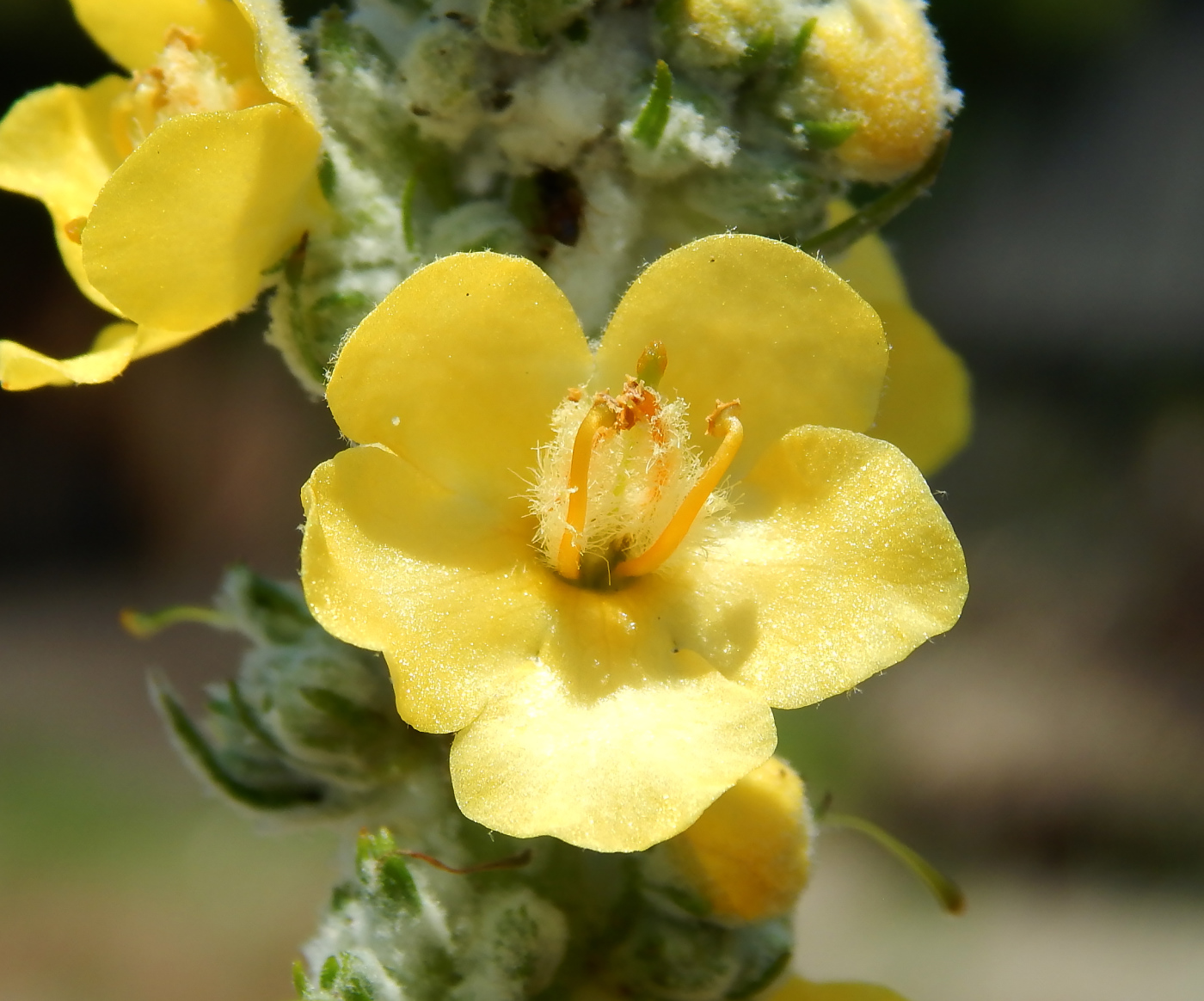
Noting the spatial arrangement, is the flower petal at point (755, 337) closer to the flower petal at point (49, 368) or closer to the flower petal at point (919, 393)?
the flower petal at point (919, 393)

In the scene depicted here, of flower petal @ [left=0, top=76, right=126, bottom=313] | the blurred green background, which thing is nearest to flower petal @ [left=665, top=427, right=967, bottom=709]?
flower petal @ [left=0, top=76, right=126, bottom=313]

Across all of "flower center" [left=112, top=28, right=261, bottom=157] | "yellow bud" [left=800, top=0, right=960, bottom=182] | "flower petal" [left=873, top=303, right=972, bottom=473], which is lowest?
"flower petal" [left=873, top=303, right=972, bottom=473]

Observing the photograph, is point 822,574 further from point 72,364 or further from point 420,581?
point 72,364

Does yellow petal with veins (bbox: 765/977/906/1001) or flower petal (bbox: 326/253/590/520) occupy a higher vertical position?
flower petal (bbox: 326/253/590/520)

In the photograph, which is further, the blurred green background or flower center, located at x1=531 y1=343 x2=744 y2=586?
the blurred green background

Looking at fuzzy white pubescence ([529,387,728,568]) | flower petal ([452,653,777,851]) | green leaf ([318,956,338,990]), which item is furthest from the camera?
green leaf ([318,956,338,990])

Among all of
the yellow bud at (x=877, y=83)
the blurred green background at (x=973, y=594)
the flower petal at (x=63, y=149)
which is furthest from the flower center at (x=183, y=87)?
the blurred green background at (x=973, y=594)

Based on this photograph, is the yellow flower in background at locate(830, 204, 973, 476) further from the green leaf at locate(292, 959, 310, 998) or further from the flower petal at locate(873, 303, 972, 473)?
the green leaf at locate(292, 959, 310, 998)
